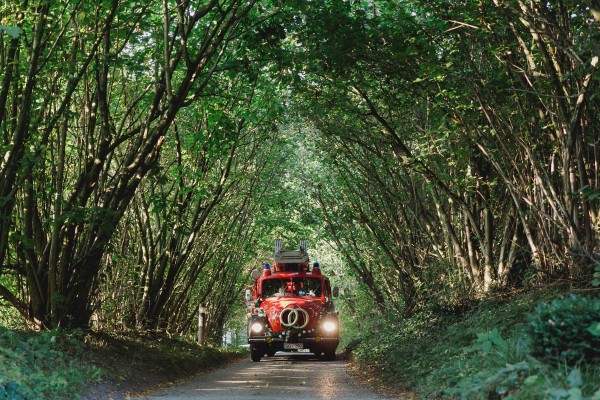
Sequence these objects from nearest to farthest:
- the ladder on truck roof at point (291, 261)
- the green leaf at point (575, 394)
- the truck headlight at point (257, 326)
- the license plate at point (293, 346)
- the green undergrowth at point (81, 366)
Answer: the green leaf at point (575, 394) → the green undergrowth at point (81, 366) → the license plate at point (293, 346) → the truck headlight at point (257, 326) → the ladder on truck roof at point (291, 261)

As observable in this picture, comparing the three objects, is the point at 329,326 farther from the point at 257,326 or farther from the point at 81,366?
the point at 81,366

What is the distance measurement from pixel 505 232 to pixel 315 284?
8.56 m

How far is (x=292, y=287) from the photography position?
20453 millimetres

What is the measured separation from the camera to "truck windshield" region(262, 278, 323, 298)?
20.5m

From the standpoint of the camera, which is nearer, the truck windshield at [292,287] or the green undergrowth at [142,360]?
the green undergrowth at [142,360]

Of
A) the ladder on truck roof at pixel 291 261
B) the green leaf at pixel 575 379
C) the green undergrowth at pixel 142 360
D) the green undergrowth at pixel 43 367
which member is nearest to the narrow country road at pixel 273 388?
the green undergrowth at pixel 142 360

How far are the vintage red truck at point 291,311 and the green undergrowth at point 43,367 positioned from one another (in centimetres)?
888

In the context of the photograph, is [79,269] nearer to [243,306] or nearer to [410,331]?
[410,331]

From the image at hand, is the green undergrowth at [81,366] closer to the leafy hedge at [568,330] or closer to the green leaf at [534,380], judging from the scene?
the green leaf at [534,380]

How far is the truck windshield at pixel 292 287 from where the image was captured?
20.5 metres

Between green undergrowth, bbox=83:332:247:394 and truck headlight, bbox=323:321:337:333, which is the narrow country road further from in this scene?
truck headlight, bbox=323:321:337:333

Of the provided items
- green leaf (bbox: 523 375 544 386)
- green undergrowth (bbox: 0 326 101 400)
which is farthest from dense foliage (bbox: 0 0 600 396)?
green leaf (bbox: 523 375 544 386)

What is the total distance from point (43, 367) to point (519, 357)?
5.51 m

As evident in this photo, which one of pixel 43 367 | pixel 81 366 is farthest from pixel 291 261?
pixel 43 367
